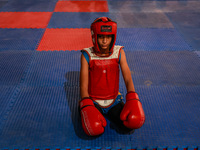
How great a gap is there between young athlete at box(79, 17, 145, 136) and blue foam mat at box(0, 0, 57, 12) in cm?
564

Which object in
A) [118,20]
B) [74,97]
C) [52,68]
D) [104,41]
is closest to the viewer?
[104,41]

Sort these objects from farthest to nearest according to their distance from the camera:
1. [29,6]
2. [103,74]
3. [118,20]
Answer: [29,6], [118,20], [103,74]

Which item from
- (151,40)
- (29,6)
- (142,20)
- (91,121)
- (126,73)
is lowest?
(151,40)

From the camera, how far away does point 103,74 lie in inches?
97.7

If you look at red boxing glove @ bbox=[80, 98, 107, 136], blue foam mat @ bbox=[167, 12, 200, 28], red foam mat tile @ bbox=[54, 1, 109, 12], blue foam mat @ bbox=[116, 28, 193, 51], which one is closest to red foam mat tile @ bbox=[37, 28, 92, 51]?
blue foam mat @ bbox=[116, 28, 193, 51]

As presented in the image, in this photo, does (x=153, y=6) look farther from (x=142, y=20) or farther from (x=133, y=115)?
(x=133, y=115)

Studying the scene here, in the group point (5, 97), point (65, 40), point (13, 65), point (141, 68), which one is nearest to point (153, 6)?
point (65, 40)

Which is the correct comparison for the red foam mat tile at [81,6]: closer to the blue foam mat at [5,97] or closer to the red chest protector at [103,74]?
the blue foam mat at [5,97]

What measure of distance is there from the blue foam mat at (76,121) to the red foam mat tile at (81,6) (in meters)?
4.61

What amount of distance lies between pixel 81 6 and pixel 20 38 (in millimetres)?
3300

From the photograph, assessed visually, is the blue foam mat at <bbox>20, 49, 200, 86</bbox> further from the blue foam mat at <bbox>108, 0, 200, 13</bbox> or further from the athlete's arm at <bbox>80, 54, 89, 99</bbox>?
the blue foam mat at <bbox>108, 0, 200, 13</bbox>

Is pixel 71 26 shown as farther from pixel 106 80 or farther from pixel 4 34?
pixel 106 80

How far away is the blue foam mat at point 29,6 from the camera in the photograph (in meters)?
7.32

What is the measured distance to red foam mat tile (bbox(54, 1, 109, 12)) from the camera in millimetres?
7275
